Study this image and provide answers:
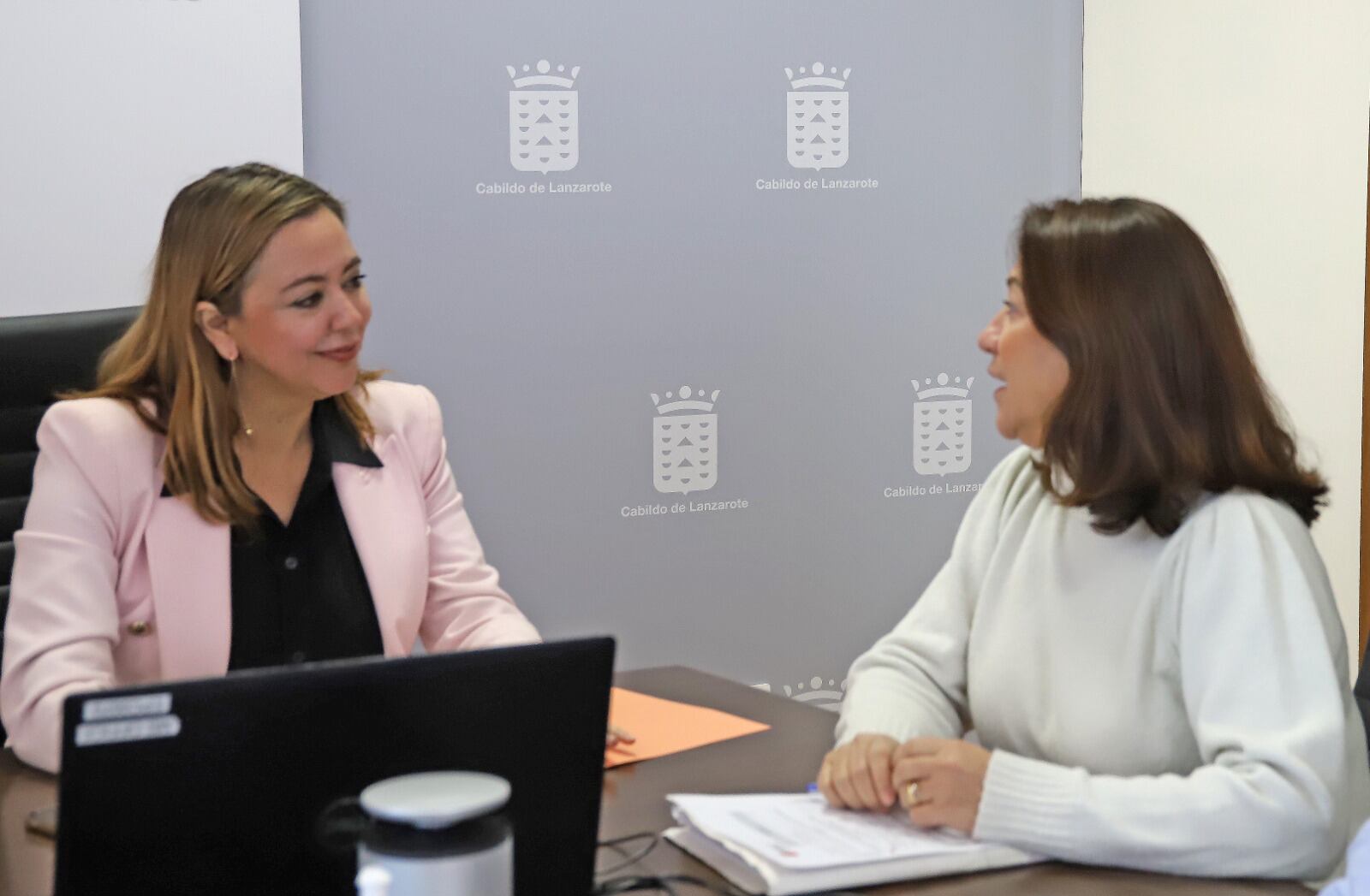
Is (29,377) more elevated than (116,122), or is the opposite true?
(116,122)

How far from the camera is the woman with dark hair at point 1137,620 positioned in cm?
136

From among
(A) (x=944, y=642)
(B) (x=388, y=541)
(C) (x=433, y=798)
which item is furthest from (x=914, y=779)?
(B) (x=388, y=541)

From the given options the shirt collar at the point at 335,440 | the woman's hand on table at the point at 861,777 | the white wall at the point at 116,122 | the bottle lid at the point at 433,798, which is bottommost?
the woman's hand on table at the point at 861,777

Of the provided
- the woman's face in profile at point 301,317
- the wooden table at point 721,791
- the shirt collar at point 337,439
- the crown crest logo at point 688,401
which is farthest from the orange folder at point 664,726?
the crown crest logo at point 688,401

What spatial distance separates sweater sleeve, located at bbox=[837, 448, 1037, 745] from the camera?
5.72ft

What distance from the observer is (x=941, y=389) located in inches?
151

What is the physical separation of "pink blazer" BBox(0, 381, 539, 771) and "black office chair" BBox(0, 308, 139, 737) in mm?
89

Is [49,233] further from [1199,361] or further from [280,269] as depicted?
[1199,361]

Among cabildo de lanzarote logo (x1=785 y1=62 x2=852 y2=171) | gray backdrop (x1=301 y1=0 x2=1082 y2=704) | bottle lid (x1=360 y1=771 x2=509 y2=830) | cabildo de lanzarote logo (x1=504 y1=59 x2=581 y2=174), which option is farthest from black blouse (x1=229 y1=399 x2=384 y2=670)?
cabildo de lanzarote logo (x1=785 y1=62 x2=852 y2=171)

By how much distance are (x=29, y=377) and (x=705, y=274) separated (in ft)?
5.79

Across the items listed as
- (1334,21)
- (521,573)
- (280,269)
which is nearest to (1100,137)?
(1334,21)

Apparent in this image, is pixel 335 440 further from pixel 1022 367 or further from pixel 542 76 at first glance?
pixel 542 76

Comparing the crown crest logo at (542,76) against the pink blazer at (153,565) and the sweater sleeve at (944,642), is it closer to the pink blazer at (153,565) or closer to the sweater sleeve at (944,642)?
the pink blazer at (153,565)

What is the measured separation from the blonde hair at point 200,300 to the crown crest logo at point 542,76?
4.18 feet
